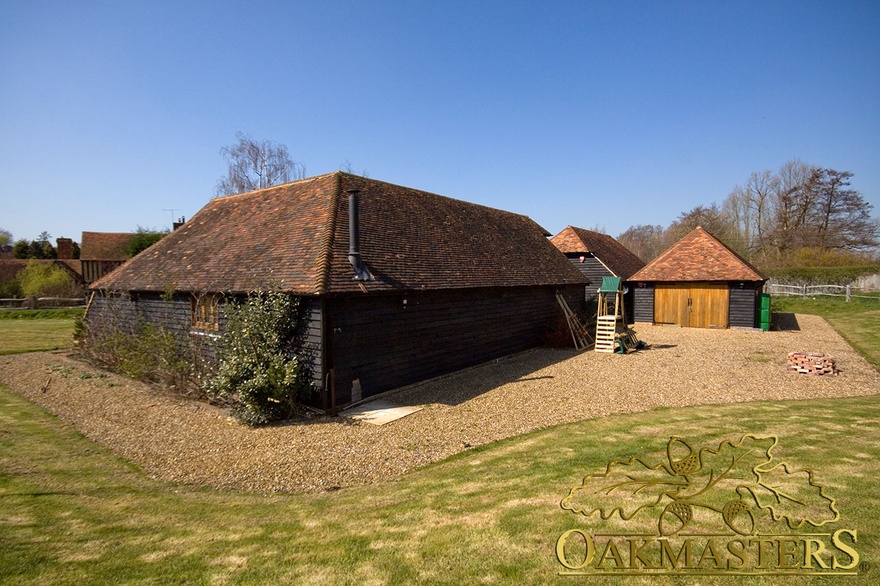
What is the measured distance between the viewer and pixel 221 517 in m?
5.45

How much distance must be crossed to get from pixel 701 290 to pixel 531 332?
446 inches

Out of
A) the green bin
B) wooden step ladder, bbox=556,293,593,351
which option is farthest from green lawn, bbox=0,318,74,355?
the green bin

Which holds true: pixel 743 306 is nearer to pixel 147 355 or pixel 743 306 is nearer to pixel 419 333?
pixel 419 333

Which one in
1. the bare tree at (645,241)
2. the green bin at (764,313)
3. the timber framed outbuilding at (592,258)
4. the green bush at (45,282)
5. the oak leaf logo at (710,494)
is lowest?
the oak leaf logo at (710,494)

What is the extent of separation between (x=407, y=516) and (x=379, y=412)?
16.4 ft

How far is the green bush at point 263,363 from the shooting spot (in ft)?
30.8

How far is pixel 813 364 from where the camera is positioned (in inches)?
497

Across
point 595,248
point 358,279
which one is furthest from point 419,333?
point 595,248

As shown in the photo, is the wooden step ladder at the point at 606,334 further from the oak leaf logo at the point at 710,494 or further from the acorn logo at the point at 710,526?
the acorn logo at the point at 710,526

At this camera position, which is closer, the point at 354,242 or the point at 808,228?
the point at 354,242

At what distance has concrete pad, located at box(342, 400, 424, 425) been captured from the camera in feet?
31.2

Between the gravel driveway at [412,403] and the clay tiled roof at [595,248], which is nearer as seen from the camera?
the gravel driveway at [412,403]

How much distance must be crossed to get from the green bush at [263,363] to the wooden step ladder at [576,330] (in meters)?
11.9

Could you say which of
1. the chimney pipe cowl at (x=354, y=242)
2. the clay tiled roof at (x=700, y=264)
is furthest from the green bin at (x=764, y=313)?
the chimney pipe cowl at (x=354, y=242)
